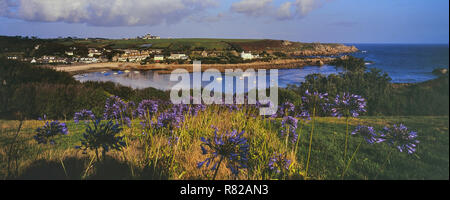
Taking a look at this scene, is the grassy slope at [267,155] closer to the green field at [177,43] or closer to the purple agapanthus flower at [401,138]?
the purple agapanthus flower at [401,138]

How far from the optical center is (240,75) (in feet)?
14.9

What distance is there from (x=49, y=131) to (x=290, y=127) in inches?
147

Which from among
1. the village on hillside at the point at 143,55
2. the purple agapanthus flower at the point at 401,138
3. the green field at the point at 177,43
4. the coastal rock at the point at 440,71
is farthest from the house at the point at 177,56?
the coastal rock at the point at 440,71

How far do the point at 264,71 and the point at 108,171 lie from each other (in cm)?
352

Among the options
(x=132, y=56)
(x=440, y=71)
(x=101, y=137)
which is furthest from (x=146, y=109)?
(x=440, y=71)

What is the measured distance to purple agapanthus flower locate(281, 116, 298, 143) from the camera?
9.96 ft

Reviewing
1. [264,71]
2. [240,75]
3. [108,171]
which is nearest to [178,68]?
[240,75]

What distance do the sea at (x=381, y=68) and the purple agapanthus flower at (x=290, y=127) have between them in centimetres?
132

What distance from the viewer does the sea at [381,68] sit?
3.56 m

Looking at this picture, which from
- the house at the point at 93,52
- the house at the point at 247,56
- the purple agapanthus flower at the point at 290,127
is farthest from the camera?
the house at the point at 247,56

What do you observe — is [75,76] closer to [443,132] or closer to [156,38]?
[156,38]

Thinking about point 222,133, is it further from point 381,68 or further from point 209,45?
point 381,68

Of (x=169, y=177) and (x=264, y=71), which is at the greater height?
(x=264, y=71)
